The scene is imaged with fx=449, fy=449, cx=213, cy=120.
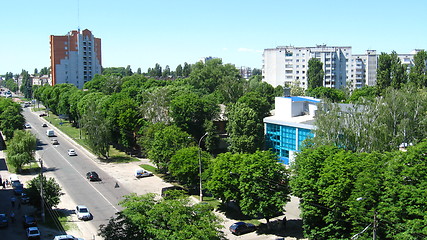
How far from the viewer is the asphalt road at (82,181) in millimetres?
43069

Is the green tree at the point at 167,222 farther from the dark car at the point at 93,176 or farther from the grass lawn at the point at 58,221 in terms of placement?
the dark car at the point at 93,176

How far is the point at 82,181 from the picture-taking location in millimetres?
53812

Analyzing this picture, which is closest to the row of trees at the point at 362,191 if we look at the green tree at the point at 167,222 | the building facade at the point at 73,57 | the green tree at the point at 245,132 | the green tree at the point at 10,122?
the green tree at the point at 167,222

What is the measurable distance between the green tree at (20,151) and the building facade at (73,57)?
10125 cm

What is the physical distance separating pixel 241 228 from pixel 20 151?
34.7 meters

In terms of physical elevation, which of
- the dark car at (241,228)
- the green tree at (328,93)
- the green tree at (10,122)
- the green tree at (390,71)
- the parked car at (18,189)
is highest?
the green tree at (390,71)

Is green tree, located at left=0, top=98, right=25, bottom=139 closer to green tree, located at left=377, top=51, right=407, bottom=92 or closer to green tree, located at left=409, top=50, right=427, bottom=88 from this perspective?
green tree, located at left=377, top=51, right=407, bottom=92

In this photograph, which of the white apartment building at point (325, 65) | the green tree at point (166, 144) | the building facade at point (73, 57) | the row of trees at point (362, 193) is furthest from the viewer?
the building facade at point (73, 57)

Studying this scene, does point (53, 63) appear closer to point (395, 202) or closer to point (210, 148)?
point (210, 148)

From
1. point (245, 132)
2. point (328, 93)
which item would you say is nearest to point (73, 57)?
point (328, 93)

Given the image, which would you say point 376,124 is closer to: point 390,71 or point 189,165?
point 189,165

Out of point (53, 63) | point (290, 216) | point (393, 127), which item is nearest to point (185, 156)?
point (290, 216)

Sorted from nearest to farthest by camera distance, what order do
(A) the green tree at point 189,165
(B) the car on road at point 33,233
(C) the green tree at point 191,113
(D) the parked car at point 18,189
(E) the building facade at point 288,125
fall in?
(B) the car on road at point 33,233
(A) the green tree at point 189,165
(D) the parked car at point 18,189
(E) the building facade at point 288,125
(C) the green tree at point 191,113

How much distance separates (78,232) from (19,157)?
24190 mm
